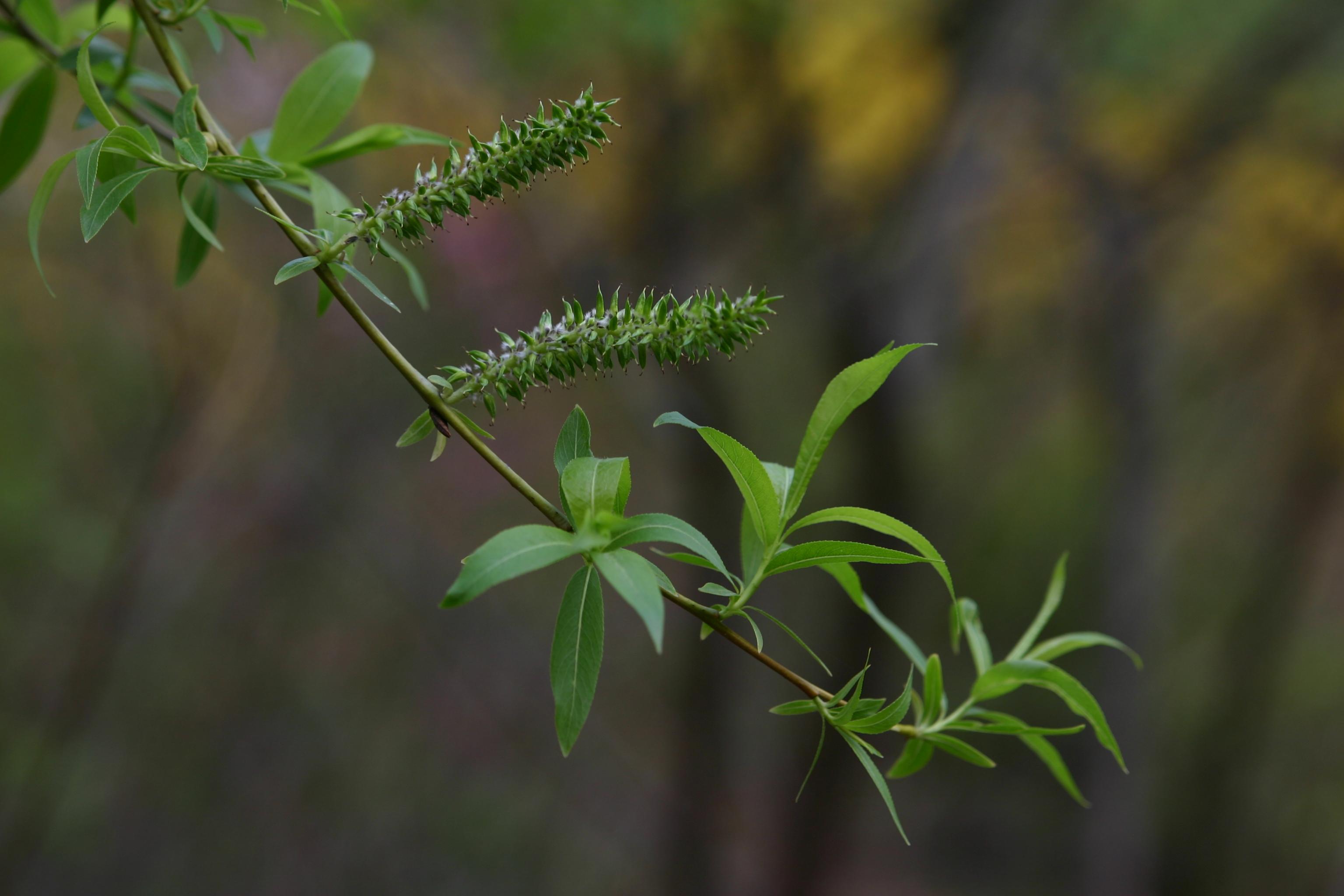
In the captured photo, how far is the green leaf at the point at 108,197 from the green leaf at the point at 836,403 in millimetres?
327

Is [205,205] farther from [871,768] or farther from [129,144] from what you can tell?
[871,768]

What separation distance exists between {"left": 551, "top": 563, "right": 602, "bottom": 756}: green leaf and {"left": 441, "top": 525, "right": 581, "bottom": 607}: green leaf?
0.07 ft

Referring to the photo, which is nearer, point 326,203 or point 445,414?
point 445,414

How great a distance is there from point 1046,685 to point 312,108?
1.95 feet

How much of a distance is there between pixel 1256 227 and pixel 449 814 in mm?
4496

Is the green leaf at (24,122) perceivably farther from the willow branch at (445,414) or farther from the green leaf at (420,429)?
the green leaf at (420,429)

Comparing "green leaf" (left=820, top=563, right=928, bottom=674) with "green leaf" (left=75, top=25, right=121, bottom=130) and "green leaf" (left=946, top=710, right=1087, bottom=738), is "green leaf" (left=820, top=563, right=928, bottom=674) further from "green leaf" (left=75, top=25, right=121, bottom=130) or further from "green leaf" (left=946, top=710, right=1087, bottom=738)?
"green leaf" (left=75, top=25, right=121, bottom=130)

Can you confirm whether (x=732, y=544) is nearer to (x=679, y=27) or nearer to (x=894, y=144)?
(x=894, y=144)

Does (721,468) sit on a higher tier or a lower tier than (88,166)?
higher

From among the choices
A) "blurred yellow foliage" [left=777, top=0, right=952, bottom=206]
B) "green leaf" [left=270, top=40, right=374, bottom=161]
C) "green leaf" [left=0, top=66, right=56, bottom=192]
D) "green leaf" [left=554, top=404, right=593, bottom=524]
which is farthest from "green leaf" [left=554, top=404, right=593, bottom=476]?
"blurred yellow foliage" [left=777, top=0, right=952, bottom=206]

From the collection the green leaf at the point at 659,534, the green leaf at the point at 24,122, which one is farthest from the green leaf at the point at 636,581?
the green leaf at the point at 24,122

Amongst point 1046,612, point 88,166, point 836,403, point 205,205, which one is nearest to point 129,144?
point 88,166

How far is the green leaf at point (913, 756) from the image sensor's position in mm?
514

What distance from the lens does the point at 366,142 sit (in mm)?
623
